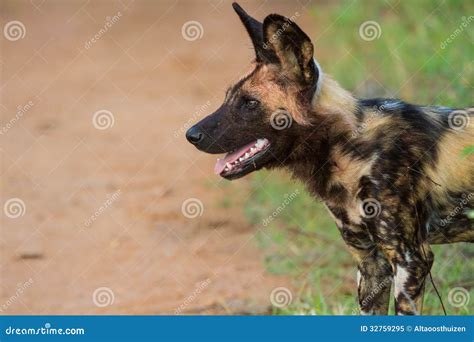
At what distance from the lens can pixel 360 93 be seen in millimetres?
7617

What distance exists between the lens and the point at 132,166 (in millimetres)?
8578

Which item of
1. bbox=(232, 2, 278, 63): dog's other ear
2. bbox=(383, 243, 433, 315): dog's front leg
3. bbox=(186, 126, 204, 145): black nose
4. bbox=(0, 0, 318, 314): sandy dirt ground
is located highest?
bbox=(232, 2, 278, 63): dog's other ear

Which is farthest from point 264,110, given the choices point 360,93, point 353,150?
point 360,93

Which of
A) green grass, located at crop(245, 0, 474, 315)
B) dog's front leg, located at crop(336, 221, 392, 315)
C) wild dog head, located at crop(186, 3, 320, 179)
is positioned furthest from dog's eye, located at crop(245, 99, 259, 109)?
green grass, located at crop(245, 0, 474, 315)

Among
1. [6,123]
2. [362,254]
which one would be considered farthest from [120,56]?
[362,254]

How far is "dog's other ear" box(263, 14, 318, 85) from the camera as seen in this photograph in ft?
14.0

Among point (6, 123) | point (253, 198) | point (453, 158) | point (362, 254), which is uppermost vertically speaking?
point (453, 158)

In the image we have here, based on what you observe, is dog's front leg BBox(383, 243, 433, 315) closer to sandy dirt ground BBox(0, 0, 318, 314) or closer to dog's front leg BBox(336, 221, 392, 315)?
dog's front leg BBox(336, 221, 392, 315)

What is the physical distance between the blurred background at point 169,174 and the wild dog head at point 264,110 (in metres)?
0.22

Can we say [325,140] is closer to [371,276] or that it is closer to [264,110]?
[264,110]

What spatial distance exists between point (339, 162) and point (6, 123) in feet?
18.7

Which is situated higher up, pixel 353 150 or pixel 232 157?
pixel 353 150

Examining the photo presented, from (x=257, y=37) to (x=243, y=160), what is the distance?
1.88 feet
